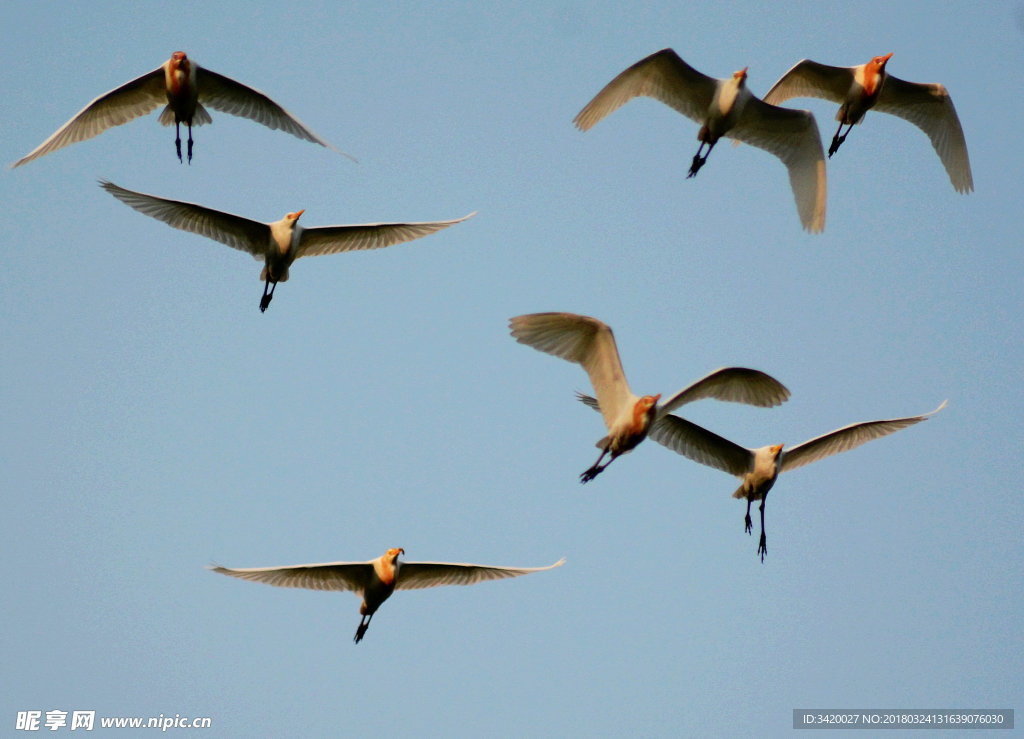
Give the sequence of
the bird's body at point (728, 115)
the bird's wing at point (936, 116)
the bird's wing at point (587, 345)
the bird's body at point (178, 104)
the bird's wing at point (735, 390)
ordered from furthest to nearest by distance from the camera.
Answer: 1. the bird's wing at point (936, 116)
2. the bird's body at point (178, 104)
3. the bird's body at point (728, 115)
4. the bird's wing at point (735, 390)
5. the bird's wing at point (587, 345)

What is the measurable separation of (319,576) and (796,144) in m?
10.1

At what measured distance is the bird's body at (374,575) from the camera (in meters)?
19.2

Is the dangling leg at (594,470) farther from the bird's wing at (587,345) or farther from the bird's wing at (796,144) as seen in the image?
the bird's wing at (796,144)

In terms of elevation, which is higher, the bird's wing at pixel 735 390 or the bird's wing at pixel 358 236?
the bird's wing at pixel 358 236

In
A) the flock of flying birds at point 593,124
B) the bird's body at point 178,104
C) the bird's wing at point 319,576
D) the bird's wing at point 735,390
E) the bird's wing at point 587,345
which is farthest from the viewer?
the bird's body at point 178,104

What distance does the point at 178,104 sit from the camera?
21.0 meters

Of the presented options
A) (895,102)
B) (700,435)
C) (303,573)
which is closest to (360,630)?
(303,573)

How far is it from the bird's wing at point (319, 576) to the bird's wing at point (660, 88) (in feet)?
24.4

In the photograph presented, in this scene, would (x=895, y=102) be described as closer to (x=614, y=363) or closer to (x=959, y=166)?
(x=959, y=166)

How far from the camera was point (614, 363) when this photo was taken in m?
16.7

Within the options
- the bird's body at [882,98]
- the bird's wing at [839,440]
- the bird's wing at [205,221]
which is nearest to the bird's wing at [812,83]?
the bird's body at [882,98]

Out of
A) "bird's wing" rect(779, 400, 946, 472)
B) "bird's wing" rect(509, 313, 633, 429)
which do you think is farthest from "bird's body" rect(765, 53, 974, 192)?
"bird's wing" rect(509, 313, 633, 429)

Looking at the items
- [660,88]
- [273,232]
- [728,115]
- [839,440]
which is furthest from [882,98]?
[273,232]

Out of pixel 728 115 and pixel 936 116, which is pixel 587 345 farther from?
pixel 936 116
